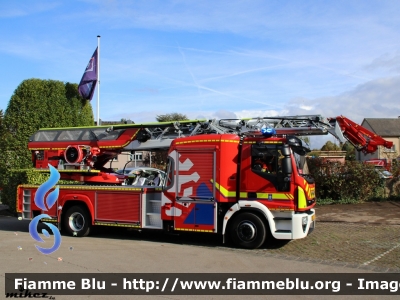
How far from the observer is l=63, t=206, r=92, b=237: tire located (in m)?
12.0

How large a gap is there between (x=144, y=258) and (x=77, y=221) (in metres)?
3.84

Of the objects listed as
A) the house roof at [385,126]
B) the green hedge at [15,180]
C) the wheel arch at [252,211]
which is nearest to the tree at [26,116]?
the green hedge at [15,180]

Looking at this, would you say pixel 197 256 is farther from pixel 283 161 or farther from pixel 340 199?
pixel 340 199

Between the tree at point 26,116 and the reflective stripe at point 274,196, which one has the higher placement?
the tree at point 26,116

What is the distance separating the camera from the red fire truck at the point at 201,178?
981cm

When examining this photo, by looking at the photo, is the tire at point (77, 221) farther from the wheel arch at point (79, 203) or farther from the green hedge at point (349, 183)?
the green hedge at point (349, 183)

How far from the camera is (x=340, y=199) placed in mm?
19281

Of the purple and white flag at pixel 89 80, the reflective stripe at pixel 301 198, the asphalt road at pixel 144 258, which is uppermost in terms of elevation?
the purple and white flag at pixel 89 80

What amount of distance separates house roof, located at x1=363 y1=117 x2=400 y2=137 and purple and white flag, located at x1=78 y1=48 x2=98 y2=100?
4552 centimetres

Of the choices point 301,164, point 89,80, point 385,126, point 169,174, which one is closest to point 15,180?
point 89,80

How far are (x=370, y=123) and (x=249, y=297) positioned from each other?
58917 mm

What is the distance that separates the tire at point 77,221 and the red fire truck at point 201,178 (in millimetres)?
28

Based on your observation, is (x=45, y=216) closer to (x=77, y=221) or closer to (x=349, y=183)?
(x=77, y=221)

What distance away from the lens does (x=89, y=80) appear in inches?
817
